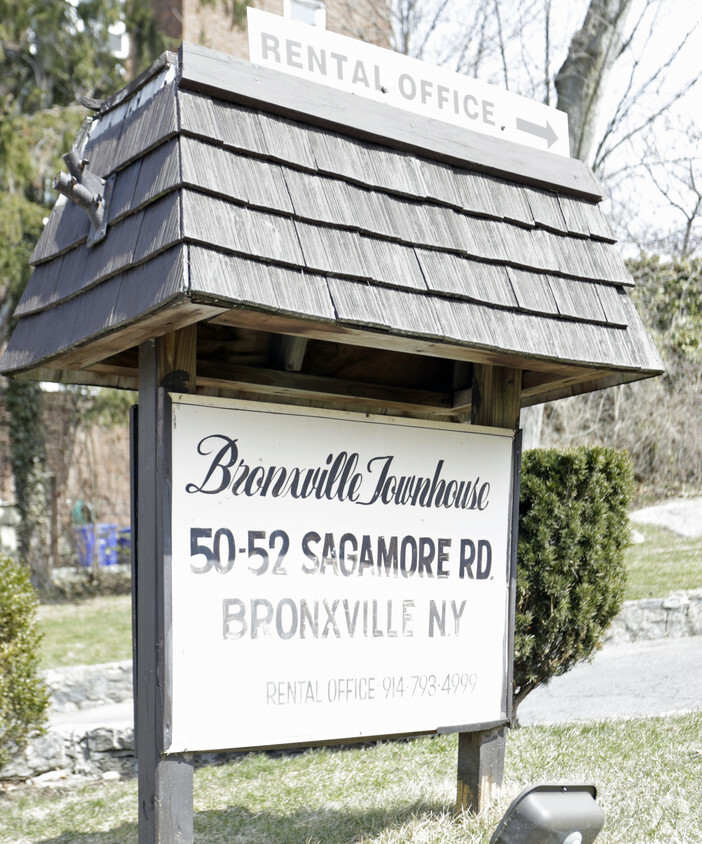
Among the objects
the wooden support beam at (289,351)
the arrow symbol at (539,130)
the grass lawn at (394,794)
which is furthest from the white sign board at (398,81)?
the grass lawn at (394,794)

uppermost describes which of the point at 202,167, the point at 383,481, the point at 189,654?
the point at 202,167

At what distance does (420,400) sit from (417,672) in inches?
56.6

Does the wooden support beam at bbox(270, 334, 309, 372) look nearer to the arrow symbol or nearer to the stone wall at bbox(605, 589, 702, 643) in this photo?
the arrow symbol

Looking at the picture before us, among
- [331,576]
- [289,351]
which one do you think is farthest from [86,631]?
[331,576]

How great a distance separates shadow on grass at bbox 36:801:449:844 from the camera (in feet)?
12.9

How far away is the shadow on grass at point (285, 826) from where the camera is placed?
3932mm

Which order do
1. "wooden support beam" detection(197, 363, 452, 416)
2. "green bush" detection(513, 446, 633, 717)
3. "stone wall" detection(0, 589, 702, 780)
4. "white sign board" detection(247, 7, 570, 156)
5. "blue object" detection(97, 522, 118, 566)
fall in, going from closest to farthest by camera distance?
"white sign board" detection(247, 7, 570, 156) < "wooden support beam" detection(197, 363, 452, 416) < "green bush" detection(513, 446, 633, 717) < "stone wall" detection(0, 589, 702, 780) < "blue object" detection(97, 522, 118, 566)

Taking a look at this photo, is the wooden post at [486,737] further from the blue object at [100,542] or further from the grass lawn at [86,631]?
the blue object at [100,542]

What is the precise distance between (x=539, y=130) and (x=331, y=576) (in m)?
2.11

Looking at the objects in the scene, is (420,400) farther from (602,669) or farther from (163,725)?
(602,669)

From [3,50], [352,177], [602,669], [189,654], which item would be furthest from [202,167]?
[3,50]

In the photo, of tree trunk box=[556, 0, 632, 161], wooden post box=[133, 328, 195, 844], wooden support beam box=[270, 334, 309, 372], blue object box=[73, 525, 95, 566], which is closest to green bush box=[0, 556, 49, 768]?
wooden support beam box=[270, 334, 309, 372]

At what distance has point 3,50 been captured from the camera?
45.8 feet

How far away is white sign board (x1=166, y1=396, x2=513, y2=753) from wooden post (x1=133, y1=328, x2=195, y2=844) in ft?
0.16
